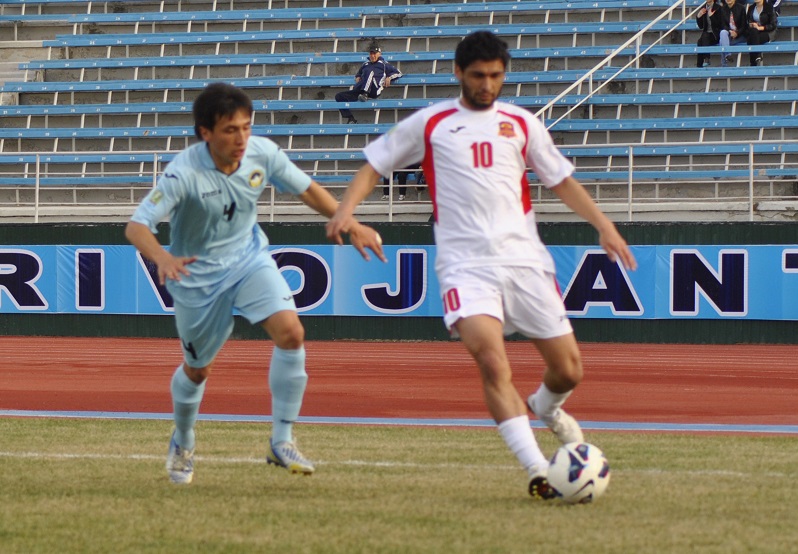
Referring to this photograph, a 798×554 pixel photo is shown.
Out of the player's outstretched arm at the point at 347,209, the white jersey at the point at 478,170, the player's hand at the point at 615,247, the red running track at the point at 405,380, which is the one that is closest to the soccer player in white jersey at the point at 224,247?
the player's outstretched arm at the point at 347,209

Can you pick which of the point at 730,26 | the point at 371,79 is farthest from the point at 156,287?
the point at 730,26

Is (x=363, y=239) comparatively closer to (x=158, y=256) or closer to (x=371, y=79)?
(x=158, y=256)

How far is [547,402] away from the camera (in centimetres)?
708

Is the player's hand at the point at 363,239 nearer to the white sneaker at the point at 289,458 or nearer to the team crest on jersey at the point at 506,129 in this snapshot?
the team crest on jersey at the point at 506,129

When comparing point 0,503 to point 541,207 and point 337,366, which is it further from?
point 541,207

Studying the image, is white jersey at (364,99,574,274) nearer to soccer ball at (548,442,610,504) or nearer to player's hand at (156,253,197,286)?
soccer ball at (548,442,610,504)

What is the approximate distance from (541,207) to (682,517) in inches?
598

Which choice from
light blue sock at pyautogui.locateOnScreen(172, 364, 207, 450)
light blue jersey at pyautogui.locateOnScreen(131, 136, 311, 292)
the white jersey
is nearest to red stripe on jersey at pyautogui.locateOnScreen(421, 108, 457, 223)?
the white jersey

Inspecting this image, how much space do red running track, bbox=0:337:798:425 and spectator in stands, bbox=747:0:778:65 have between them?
24.5 ft

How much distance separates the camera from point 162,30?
96.5 feet

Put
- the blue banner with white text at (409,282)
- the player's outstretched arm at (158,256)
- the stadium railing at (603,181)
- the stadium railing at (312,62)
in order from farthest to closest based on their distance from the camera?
the stadium railing at (312,62)
the stadium railing at (603,181)
the blue banner with white text at (409,282)
the player's outstretched arm at (158,256)

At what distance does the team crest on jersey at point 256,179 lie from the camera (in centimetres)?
709

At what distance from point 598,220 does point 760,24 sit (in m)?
18.9

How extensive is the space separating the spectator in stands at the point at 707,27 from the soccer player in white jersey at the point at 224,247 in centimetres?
1853
